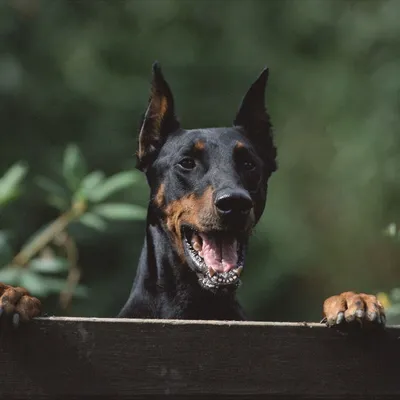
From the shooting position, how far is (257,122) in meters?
4.12

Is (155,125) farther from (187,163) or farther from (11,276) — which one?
(11,276)

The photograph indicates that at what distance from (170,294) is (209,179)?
1.36 feet

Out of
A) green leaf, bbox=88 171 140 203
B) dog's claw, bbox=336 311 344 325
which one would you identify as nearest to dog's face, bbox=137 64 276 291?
green leaf, bbox=88 171 140 203

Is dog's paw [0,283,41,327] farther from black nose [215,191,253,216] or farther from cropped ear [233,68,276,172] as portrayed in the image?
cropped ear [233,68,276,172]

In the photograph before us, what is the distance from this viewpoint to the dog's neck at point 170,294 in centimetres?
379

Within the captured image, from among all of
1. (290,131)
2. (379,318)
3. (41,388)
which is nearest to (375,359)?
(379,318)

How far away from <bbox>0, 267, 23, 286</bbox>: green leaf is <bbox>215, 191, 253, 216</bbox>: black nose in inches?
34.0

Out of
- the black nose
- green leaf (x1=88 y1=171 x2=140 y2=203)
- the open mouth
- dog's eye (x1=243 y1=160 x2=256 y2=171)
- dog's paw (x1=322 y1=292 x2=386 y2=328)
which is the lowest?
dog's paw (x1=322 y1=292 x2=386 y2=328)

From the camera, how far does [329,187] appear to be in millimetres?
11906

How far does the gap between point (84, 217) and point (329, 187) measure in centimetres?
771

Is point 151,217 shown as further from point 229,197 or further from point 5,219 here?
point 5,219

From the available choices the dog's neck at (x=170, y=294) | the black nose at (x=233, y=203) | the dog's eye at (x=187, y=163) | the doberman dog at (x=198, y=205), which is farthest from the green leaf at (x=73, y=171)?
the black nose at (x=233, y=203)

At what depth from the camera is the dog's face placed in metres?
3.56

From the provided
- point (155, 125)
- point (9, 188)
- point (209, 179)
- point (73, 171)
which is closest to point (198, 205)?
point (209, 179)
